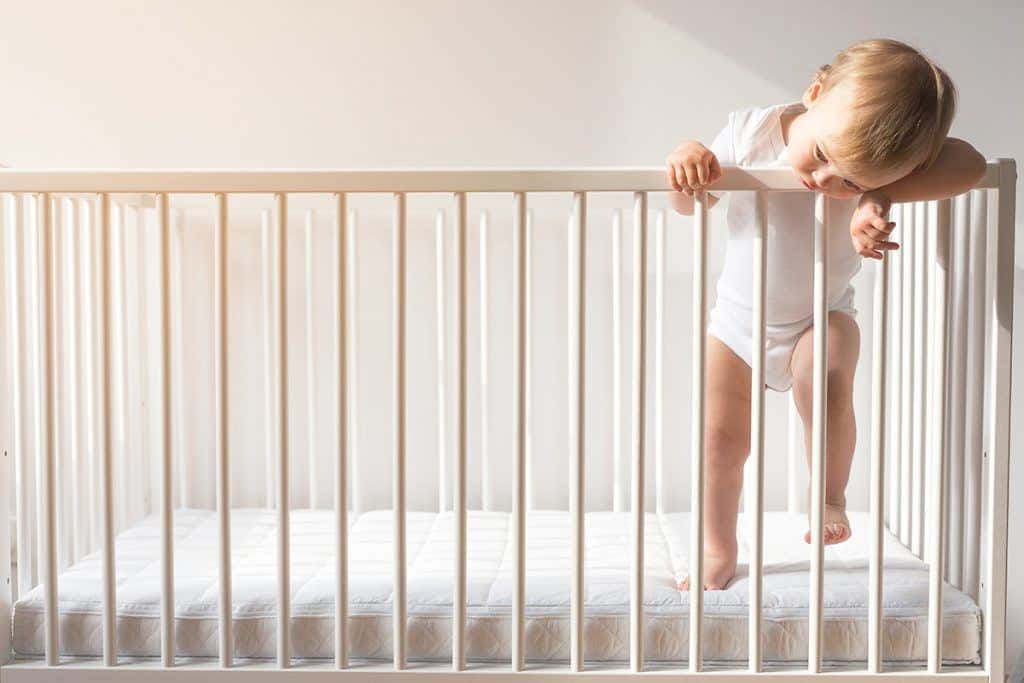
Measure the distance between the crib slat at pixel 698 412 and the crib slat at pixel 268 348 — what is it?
3.06 feet

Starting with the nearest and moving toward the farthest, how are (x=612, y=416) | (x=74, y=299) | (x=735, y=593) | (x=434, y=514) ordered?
(x=735, y=593)
(x=74, y=299)
(x=434, y=514)
(x=612, y=416)

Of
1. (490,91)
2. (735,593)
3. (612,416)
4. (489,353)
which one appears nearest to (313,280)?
(489,353)

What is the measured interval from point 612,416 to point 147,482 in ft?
2.83

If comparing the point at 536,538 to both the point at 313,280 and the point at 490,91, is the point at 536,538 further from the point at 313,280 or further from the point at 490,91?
the point at 490,91

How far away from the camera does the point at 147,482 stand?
6.48 ft

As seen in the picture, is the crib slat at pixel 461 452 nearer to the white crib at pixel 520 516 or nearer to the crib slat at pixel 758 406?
the white crib at pixel 520 516

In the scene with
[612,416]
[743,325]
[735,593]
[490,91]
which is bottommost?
[735,593]

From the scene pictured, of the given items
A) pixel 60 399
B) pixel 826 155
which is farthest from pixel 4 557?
pixel 826 155

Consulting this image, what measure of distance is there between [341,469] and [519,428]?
0.70 feet

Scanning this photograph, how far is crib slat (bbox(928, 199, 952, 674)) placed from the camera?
1.21 m

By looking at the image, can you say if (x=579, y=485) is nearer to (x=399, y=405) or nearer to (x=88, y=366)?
(x=399, y=405)

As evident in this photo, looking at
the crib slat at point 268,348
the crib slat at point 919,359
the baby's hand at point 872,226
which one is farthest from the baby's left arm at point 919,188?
the crib slat at point 268,348

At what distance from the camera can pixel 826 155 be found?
1143 mm

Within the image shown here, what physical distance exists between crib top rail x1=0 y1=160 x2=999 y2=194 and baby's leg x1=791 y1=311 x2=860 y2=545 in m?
0.25
